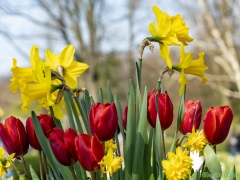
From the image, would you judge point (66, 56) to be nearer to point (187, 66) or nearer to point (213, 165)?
point (187, 66)

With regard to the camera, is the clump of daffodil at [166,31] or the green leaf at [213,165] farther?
the clump of daffodil at [166,31]

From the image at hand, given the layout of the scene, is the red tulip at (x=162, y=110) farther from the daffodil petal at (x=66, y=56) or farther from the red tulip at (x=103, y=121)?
the daffodil petal at (x=66, y=56)

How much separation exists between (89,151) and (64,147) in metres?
0.07

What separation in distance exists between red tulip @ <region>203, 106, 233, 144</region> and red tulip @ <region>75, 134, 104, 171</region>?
26cm

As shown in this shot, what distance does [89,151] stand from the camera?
76 cm

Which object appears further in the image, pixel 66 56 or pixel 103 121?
pixel 66 56

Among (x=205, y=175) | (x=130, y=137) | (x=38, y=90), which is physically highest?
(x=38, y=90)

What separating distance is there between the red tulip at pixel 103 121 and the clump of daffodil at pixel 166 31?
218 millimetres

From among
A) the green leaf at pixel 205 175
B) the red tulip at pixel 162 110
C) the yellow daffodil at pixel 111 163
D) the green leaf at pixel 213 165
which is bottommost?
the green leaf at pixel 205 175

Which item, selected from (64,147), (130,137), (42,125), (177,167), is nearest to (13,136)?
(42,125)

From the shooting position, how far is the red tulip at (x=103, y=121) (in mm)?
820

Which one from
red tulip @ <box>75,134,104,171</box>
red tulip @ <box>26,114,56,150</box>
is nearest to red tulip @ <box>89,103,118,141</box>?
red tulip @ <box>75,134,104,171</box>

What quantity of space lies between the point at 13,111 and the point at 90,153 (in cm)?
1850

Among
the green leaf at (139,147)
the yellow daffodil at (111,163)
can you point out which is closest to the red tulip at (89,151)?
the yellow daffodil at (111,163)
